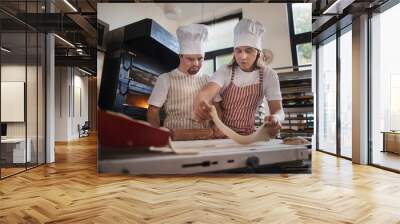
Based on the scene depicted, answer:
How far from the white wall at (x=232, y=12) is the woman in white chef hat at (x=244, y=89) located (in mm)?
180

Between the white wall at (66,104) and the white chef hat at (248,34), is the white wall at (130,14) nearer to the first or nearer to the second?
the white chef hat at (248,34)

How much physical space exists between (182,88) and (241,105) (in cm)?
99

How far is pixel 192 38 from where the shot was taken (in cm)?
577

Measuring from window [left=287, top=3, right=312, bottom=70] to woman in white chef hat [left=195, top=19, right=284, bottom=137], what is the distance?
50 centimetres

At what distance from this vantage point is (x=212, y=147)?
18.4 ft

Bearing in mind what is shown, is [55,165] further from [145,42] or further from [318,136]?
[318,136]

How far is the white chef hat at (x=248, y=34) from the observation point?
578cm

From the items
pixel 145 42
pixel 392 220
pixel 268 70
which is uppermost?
pixel 145 42

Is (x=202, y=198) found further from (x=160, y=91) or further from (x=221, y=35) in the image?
(x=221, y=35)

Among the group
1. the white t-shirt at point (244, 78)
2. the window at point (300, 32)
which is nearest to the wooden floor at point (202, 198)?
the white t-shirt at point (244, 78)

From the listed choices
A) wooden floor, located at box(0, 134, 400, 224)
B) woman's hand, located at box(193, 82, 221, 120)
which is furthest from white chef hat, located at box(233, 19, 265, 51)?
wooden floor, located at box(0, 134, 400, 224)

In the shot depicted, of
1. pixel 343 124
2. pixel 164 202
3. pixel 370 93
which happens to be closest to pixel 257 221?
pixel 164 202

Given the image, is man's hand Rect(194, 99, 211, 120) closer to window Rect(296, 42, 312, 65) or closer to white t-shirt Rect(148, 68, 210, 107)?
white t-shirt Rect(148, 68, 210, 107)

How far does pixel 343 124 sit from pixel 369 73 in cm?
155
